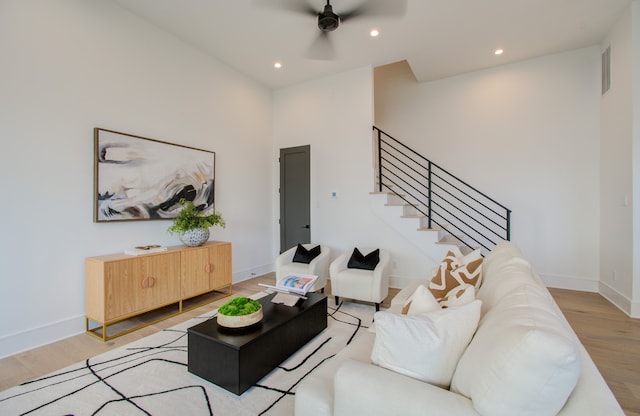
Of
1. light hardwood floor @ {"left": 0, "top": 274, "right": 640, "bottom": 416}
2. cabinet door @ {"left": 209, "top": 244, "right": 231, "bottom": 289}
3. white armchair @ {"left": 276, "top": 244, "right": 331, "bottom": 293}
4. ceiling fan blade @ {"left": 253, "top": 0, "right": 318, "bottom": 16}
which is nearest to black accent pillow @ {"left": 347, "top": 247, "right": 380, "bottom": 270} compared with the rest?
white armchair @ {"left": 276, "top": 244, "right": 331, "bottom": 293}

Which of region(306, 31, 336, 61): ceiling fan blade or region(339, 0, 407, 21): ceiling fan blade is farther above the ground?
region(339, 0, 407, 21): ceiling fan blade

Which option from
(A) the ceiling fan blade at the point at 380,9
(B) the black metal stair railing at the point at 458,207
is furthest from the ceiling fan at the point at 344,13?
(B) the black metal stair railing at the point at 458,207

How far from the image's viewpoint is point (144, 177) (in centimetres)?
341

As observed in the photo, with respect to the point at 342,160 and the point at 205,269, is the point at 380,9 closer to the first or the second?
the point at 342,160

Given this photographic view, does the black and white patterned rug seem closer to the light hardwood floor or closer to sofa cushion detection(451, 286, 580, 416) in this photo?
the light hardwood floor

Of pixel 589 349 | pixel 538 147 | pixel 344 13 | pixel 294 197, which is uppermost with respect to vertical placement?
pixel 344 13

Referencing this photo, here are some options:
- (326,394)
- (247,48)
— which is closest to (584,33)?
(247,48)

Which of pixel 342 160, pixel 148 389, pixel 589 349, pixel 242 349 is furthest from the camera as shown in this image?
pixel 342 160

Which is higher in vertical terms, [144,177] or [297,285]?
[144,177]

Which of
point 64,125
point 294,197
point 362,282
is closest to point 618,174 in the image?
point 362,282

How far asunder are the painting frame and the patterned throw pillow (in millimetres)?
3289

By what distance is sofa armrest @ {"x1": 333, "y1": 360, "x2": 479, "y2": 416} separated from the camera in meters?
0.97

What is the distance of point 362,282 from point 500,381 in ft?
8.45

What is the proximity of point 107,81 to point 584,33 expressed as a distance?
234 inches
